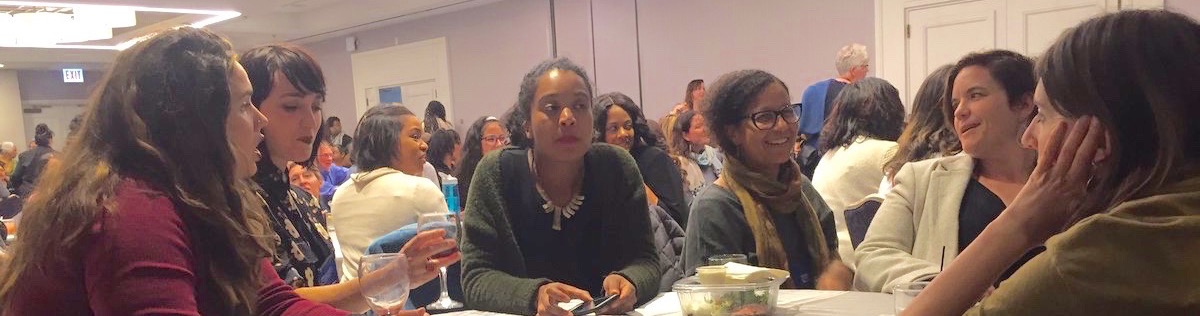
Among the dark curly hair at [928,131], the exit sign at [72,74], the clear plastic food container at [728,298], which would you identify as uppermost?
the exit sign at [72,74]

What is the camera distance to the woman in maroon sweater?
3.49 ft

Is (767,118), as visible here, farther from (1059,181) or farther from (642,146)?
(642,146)

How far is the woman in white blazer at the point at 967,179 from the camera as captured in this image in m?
2.07

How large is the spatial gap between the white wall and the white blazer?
16844mm

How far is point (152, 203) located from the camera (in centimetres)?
111

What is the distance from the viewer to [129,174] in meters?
1.15

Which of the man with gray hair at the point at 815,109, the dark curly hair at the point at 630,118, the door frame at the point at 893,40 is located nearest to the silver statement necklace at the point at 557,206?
the dark curly hair at the point at 630,118

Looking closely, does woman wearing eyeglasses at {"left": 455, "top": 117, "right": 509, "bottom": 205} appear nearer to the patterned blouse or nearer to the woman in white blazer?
the patterned blouse

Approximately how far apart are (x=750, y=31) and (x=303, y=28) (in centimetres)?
595

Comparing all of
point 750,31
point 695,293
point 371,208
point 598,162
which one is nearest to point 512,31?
point 750,31

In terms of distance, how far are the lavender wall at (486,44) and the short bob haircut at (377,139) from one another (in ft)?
16.7

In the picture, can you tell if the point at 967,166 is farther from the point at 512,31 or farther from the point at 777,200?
the point at 512,31

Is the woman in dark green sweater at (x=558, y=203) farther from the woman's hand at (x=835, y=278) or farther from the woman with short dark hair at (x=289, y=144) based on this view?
the woman's hand at (x=835, y=278)

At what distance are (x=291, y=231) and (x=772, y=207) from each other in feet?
3.78
